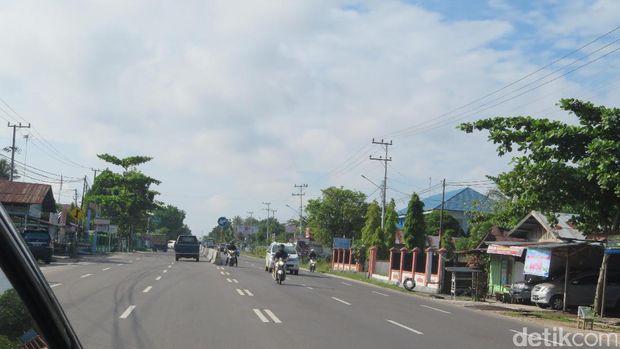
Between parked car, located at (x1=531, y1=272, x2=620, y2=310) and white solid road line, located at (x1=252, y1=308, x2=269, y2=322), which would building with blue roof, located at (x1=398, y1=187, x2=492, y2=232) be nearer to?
parked car, located at (x1=531, y1=272, x2=620, y2=310)

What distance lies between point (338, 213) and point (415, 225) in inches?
1009

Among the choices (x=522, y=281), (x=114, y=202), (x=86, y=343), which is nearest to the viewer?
(x=86, y=343)

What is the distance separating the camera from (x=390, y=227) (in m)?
58.9

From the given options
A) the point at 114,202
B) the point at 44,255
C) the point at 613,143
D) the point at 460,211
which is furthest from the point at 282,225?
the point at 613,143

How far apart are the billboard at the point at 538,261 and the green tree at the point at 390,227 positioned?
31.3 meters

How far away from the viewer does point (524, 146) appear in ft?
67.6

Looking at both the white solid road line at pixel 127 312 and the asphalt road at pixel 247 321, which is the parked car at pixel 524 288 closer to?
the asphalt road at pixel 247 321

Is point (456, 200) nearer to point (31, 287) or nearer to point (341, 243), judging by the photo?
point (341, 243)

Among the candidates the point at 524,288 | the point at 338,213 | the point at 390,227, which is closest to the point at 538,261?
the point at 524,288

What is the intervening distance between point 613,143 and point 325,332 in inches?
431

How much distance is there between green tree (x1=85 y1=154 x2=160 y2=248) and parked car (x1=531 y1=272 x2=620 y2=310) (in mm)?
52391

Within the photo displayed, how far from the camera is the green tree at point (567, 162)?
62.1 feet

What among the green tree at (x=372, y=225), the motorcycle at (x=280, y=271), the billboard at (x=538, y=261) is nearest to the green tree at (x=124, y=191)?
the green tree at (x=372, y=225)

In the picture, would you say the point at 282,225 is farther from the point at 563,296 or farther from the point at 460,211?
the point at 563,296
